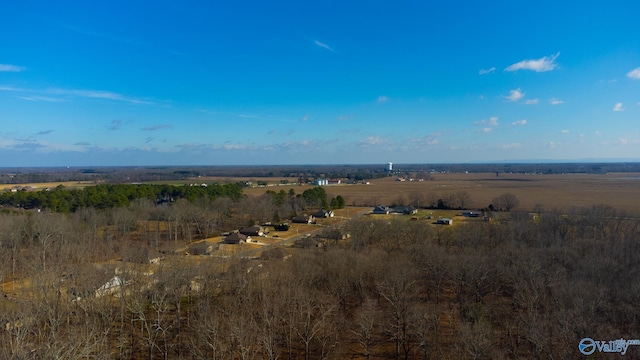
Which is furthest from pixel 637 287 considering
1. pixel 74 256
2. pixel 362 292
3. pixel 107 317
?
pixel 74 256

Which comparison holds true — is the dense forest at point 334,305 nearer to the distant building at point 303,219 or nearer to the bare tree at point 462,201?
the distant building at point 303,219

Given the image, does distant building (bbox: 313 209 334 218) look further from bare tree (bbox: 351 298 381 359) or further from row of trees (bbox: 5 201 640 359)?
bare tree (bbox: 351 298 381 359)

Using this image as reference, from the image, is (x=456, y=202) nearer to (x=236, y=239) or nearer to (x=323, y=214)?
(x=323, y=214)

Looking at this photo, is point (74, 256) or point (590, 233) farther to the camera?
point (590, 233)

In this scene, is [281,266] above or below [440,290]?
above

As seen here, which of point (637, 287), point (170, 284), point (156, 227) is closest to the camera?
point (637, 287)

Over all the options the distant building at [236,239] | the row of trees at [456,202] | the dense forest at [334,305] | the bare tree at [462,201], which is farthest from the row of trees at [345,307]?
the bare tree at [462,201]

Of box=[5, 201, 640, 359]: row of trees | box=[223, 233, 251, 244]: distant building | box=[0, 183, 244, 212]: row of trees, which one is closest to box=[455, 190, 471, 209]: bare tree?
box=[5, 201, 640, 359]: row of trees

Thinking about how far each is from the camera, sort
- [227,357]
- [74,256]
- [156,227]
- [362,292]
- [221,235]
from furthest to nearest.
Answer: [156,227] < [221,235] < [74,256] < [362,292] < [227,357]

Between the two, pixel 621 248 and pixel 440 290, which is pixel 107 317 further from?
pixel 621 248
